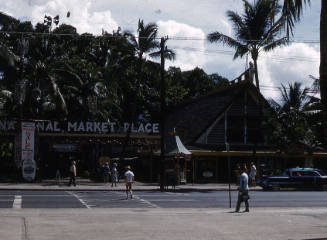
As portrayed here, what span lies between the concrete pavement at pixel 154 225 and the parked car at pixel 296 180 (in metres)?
14.8

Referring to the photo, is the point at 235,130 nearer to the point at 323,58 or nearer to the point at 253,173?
the point at 253,173

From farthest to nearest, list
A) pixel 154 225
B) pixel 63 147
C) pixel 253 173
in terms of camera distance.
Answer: pixel 63 147, pixel 253 173, pixel 154 225

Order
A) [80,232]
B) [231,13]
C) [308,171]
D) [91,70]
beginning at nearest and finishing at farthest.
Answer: [80,232] → [308,171] → [231,13] → [91,70]

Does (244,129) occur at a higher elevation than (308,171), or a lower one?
higher

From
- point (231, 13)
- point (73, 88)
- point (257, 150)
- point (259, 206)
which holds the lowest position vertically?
point (259, 206)

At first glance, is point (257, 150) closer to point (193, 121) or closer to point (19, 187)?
point (193, 121)

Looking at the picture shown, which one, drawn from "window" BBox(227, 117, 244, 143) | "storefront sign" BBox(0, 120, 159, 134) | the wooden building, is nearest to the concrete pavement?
the wooden building

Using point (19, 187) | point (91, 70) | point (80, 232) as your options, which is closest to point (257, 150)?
point (91, 70)

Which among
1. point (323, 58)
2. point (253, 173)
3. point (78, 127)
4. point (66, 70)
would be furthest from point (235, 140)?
point (323, 58)

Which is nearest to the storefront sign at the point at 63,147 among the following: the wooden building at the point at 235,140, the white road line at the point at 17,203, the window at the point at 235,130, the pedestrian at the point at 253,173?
the wooden building at the point at 235,140

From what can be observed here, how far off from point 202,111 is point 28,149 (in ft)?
56.8

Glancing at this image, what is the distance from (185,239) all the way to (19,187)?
22111mm

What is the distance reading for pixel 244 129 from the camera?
1752 inches

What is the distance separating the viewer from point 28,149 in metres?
36.6
